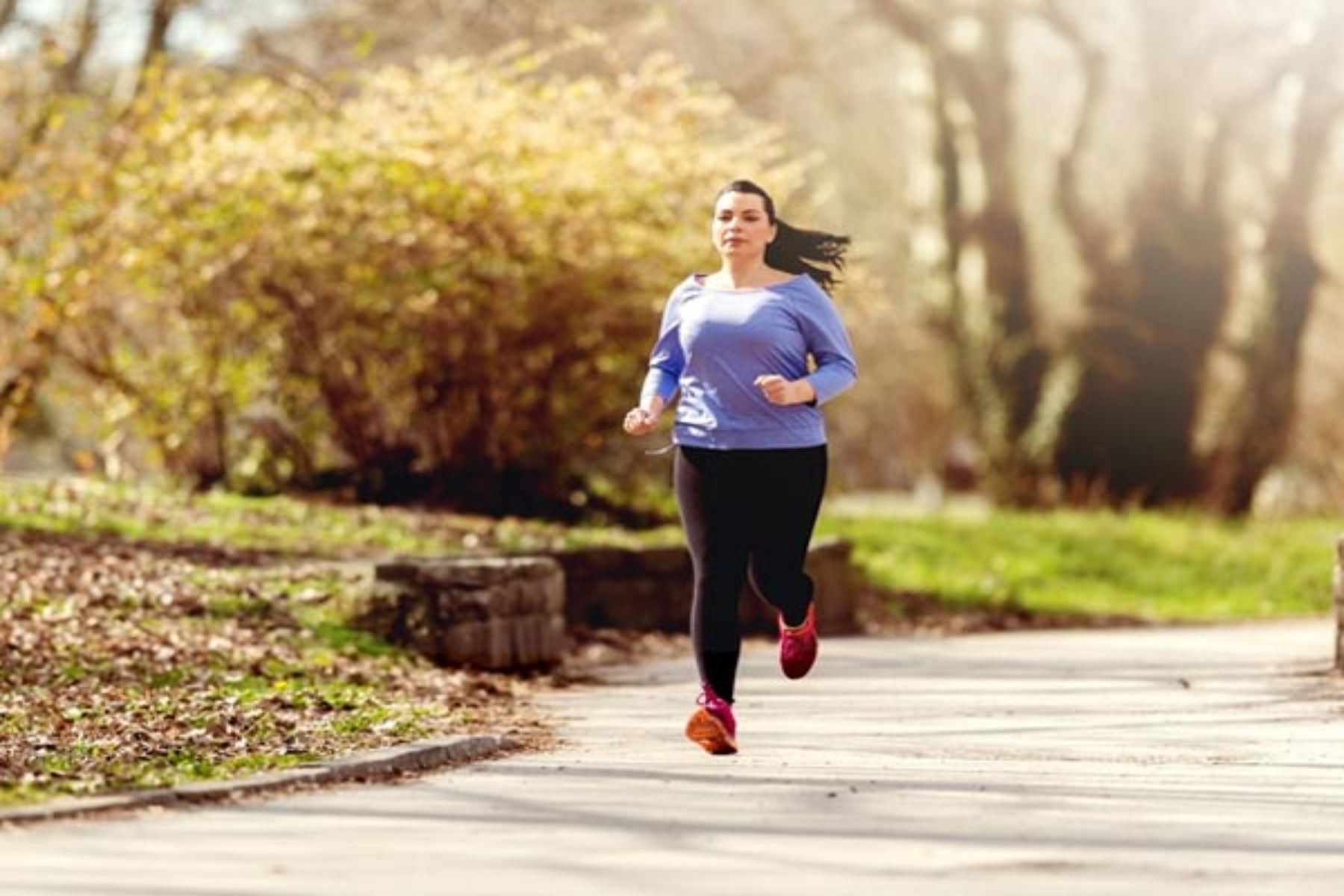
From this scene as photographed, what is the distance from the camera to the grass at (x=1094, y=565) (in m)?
21.2

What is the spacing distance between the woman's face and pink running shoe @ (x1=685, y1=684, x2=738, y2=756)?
63.5 inches

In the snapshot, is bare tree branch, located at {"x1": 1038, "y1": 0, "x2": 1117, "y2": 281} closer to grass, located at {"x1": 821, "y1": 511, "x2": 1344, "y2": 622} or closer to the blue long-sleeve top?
grass, located at {"x1": 821, "y1": 511, "x2": 1344, "y2": 622}

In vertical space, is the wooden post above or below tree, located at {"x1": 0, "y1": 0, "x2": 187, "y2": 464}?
below

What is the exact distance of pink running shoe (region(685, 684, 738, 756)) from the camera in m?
9.51

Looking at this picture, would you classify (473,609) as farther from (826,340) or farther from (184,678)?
(826,340)

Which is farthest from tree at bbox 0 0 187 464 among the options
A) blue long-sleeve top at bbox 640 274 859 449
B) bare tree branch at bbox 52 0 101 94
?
blue long-sleeve top at bbox 640 274 859 449

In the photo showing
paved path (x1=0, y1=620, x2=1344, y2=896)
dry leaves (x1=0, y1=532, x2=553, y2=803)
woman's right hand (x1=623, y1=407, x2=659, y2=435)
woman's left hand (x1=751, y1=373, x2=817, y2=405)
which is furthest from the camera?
woman's right hand (x1=623, y1=407, x2=659, y2=435)

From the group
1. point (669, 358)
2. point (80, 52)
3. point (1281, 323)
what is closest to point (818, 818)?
point (669, 358)

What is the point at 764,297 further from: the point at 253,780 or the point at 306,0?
the point at 306,0

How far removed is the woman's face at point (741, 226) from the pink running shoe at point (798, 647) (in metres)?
1.32

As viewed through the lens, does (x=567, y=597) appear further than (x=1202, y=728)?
Yes

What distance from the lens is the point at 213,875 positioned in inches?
262

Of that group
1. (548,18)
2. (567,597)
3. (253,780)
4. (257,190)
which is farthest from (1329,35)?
(253,780)

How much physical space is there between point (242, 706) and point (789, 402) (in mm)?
2934
